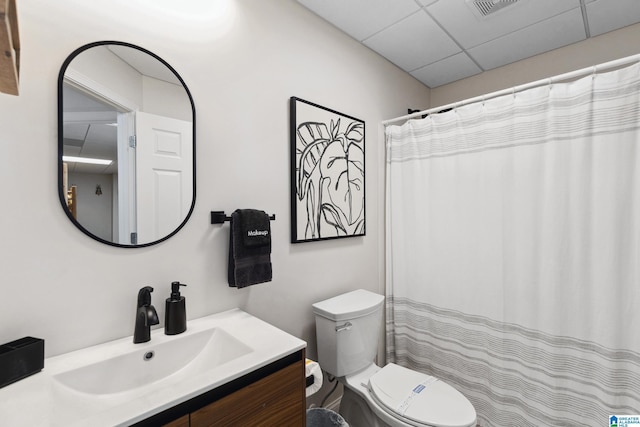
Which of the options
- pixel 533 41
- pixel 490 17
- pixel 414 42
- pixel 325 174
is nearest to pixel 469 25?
pixel 490 17

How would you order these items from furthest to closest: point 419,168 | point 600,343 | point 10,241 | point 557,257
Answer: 1. point 419,168
2. point 557,257
3. point 600,343
4. point 10,241

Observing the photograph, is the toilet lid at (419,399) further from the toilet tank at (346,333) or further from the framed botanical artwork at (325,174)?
the framed botanical artwork at (325,174)

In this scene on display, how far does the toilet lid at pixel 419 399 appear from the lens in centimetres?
127

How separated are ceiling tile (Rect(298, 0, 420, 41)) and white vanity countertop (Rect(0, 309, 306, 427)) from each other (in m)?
1.73

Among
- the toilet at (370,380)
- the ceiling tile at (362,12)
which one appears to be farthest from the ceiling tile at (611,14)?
the toilet at (370,380)

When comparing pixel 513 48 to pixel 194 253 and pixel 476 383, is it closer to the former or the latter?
pixel 476 383

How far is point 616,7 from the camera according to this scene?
5.50 ft

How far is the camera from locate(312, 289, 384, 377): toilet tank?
62.1 inches

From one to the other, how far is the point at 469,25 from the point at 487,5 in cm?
18

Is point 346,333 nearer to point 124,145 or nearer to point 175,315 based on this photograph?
point 175,315

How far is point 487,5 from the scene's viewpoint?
65.4 inches

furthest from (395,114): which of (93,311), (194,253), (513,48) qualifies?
(93,311)

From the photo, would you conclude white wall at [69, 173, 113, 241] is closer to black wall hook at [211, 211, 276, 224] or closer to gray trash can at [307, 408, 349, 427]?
black wall hook at [211, 211, 276, 224]

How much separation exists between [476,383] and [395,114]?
77.1 inches
